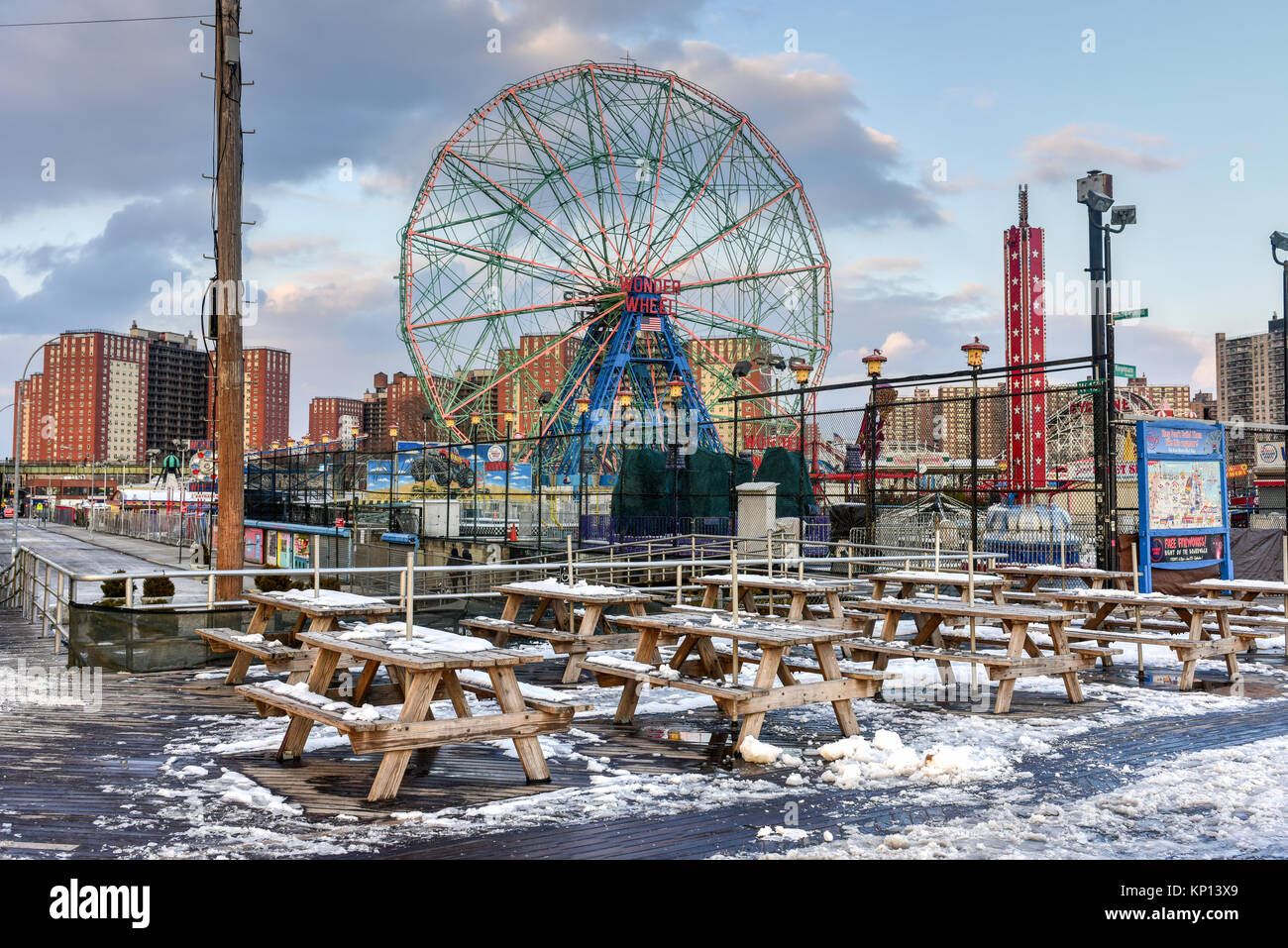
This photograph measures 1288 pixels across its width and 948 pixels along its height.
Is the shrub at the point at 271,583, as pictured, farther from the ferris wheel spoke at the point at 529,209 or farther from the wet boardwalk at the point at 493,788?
the ferris wheel spoke at the point at 529,209

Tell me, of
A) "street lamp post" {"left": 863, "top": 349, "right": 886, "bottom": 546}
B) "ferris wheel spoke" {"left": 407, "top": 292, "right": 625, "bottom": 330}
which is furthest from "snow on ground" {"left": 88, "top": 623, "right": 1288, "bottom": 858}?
"ferris wheel spoke" {"left": 407, "top": 292, "right": 625, "bottom": 330}

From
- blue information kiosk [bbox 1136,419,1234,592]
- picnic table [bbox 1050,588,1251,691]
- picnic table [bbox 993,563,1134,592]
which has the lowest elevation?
picnic table [bbox 1050,588,1251,691]

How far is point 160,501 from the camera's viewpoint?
83.0m

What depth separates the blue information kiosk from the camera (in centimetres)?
1288

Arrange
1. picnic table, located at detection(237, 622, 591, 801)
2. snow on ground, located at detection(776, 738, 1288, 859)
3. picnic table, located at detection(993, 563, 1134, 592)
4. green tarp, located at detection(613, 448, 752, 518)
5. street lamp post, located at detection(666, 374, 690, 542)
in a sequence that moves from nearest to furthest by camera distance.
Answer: snow on ground, located at detection(776, 738, 1288, 859)
picnic table, located at detection(237, 622, 591, 801)
picnic table, located at detection(993, 563, 1134, 592)
street lamp post, located at detection(666, 374, 690, 542)
green tarp, located at detection(613, 448, 752, 518)

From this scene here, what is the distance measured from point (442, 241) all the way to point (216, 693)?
28633mm

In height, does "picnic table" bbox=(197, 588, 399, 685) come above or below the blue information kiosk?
below

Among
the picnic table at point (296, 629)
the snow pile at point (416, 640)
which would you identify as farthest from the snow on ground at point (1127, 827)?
the picnic table at point (296, 629)

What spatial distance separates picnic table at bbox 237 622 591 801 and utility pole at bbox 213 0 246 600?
20.1 feet

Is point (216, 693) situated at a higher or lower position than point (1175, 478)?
lower

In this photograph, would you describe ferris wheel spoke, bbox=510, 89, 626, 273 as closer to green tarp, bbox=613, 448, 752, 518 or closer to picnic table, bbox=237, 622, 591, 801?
green tarp, bbox=613, 448, 752, 518

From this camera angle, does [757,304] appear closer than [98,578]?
No
